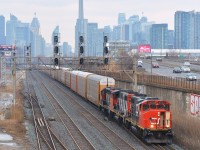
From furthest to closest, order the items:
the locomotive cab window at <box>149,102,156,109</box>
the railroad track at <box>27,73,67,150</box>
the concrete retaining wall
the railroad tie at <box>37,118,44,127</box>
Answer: the railroad tie at <box>37,118,44,127</box> → the concrete retaining wall → the locomotive cab window at <box>149,102,156,109</box> → the railroad track at <box>27,73,67,150</box>

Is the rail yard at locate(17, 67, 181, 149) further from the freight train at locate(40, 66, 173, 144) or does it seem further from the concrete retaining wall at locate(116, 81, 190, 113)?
the concrete retaining wall at locate(116, 81, 190, 113)

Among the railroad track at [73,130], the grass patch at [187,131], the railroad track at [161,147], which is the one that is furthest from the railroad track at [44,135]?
the grass patch at [187,131]

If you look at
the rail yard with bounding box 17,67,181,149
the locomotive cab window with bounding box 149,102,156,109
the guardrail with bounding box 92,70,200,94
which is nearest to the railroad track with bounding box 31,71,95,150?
the rail yard with bounding box 17,67,181,149

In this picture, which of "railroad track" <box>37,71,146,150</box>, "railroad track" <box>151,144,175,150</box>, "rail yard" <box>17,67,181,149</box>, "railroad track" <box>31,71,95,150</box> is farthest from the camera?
"rail yard" <box>17,67,181,149</box>

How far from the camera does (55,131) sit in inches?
1350

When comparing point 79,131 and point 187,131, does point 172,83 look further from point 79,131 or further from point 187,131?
point 79,131

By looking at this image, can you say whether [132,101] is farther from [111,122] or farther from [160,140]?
[111,122]

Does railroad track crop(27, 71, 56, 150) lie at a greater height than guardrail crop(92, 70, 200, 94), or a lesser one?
lesser

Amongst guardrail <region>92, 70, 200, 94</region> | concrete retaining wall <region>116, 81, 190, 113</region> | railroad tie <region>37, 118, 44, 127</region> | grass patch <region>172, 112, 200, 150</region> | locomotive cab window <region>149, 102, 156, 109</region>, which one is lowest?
railroad tie <region>37, 118, 44, 127</region>

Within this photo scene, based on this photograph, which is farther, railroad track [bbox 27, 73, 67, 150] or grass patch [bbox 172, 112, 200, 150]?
grass patch [bbox 172, 112, 200, 150]

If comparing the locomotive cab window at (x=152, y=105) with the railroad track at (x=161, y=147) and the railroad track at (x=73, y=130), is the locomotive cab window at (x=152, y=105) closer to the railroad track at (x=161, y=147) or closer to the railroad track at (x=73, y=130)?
the railroad track at (x=161, y=147)

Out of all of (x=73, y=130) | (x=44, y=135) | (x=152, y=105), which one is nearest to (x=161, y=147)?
(x=152, y=105)

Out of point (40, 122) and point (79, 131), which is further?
point (40, 122)

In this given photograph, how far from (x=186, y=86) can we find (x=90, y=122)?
8.85m
